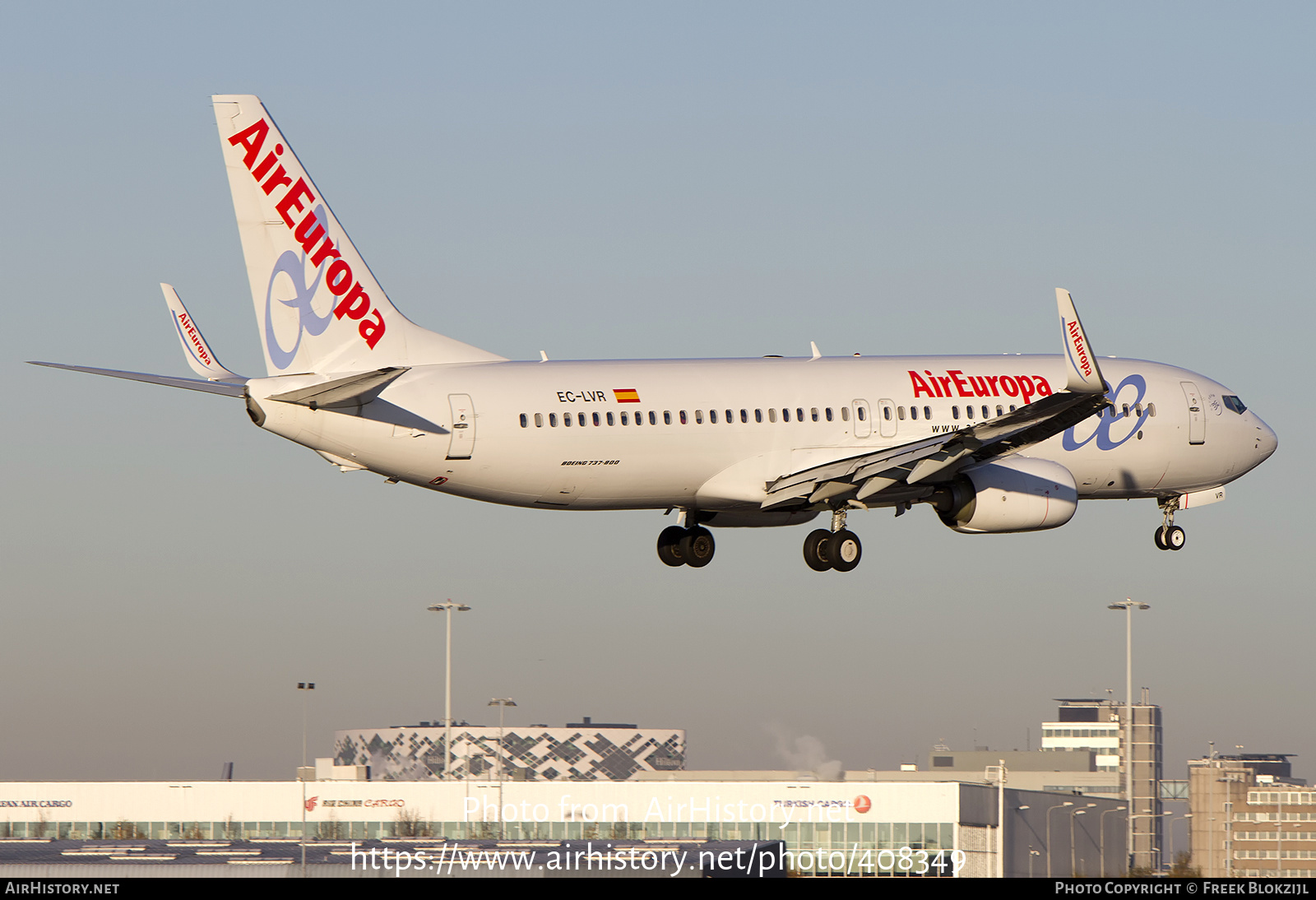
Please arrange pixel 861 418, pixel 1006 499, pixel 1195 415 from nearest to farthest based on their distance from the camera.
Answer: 1. pixel 1006 499
2. pixel 861 418
3. pixel 1195 415

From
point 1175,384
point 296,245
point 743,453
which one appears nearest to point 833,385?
point 743,453

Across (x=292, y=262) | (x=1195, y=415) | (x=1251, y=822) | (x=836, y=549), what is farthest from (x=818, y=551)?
(x=1251, y=822)

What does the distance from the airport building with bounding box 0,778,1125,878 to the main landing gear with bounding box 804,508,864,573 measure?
2156 cm

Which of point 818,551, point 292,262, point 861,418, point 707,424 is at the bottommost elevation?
point 818,551

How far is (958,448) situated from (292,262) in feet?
57.3

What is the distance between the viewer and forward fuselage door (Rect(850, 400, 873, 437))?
5019 cm

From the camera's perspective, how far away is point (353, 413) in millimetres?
44875

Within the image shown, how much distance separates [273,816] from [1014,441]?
182 feet

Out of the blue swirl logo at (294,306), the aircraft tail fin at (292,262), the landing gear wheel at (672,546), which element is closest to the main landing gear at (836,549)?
the landing gear wheel at (672,546)

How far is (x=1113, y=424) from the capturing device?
174ft

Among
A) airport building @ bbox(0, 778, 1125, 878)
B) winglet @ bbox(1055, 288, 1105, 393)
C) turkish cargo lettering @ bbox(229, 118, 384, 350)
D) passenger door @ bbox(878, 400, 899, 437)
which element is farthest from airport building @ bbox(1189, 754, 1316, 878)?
turkish cargo lettering @ bbox(229, 118, 384, 350)

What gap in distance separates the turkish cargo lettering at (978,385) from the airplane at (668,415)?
49mm

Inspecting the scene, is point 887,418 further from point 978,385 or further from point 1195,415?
point 1195,415
